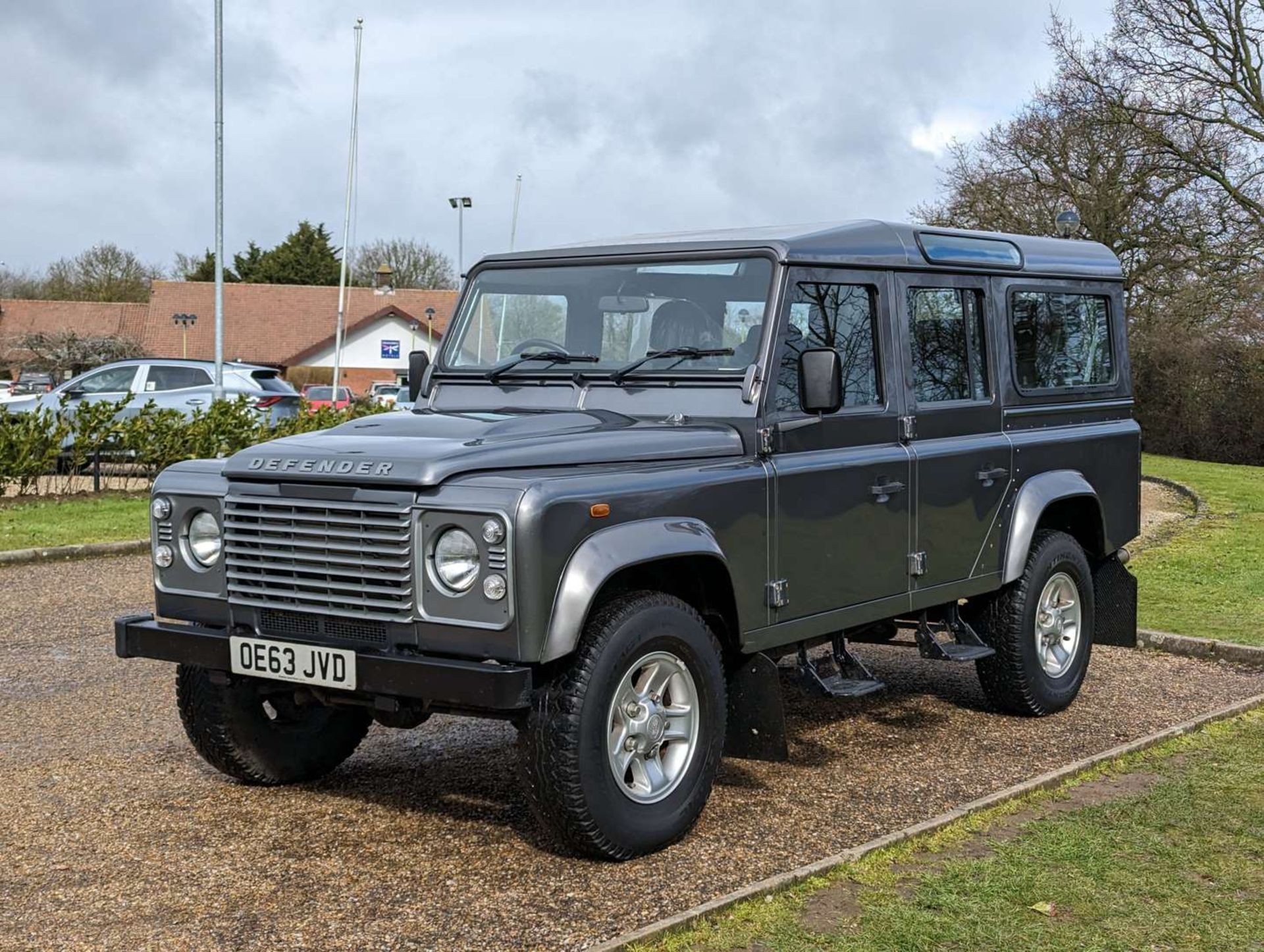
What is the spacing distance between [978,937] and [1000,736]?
278cm

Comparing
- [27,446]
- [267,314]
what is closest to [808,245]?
[27,446]

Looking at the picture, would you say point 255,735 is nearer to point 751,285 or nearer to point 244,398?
point 751,285

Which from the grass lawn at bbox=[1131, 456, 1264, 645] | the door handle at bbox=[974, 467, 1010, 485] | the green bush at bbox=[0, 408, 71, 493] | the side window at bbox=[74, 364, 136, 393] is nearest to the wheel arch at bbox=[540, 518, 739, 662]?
the door handle at bbox=[974, 467, 1010, 485]

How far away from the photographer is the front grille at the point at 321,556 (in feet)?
16.2

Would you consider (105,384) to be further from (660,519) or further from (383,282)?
(383,282)

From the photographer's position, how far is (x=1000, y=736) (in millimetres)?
7215

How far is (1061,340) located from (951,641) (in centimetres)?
171

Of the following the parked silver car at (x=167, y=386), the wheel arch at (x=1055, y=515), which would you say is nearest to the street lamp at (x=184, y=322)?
the parked silver car at (x=167, y=386)

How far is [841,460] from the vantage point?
6172 mm

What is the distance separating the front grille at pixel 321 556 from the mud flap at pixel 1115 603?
4729 mm

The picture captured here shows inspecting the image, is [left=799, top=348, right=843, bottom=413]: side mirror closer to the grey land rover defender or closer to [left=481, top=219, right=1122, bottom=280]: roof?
the grey land rover defender

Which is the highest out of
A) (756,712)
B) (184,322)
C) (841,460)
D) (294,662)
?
(184,322)

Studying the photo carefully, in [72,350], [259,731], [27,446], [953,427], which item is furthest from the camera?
[72,350]

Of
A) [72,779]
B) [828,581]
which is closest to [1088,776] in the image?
[828,581]
